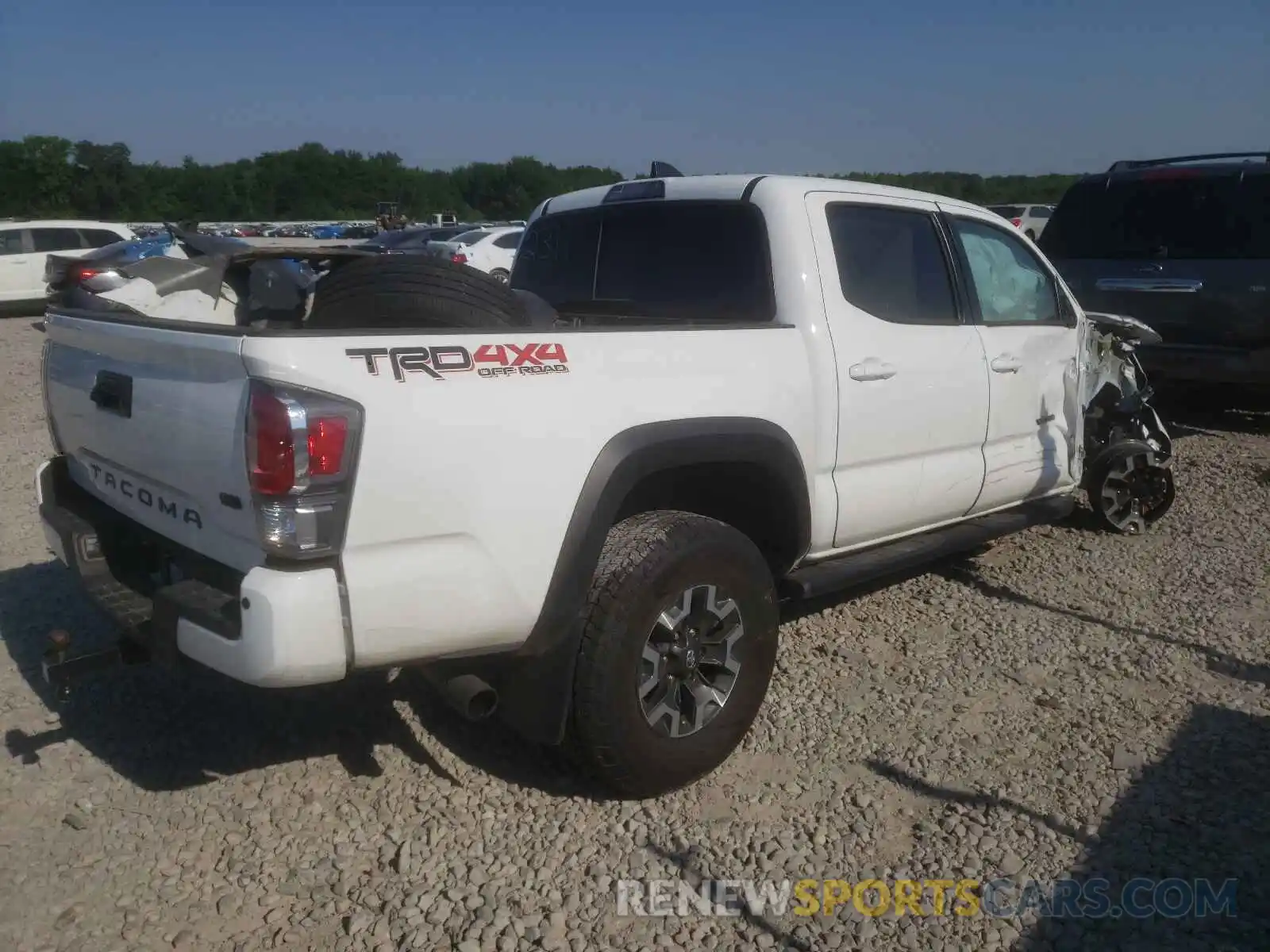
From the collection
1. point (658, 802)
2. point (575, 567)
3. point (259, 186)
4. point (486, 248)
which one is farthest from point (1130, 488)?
point (259, 186)

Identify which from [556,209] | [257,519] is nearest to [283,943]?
[257,519]

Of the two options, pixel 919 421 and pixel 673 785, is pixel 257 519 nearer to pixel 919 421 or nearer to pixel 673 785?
pixel 673 785

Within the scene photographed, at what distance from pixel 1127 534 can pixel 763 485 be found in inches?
137

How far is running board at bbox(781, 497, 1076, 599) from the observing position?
3.78 metres

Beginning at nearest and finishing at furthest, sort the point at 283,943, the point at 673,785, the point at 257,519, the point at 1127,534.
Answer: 1. the point at 257,519
2. the point at 283,943
3. the point at 673,785
4. the point at 1127,534

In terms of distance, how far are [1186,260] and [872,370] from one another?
5.22 meters

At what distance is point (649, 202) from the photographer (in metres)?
4.18

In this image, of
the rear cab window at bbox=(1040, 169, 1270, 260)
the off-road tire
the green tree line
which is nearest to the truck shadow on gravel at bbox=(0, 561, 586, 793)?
the off-road tire

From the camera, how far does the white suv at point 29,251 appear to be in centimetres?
1844

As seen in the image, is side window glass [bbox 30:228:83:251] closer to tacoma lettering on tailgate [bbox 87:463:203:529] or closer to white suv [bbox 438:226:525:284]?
white suv [bbox 438:226:525:284]

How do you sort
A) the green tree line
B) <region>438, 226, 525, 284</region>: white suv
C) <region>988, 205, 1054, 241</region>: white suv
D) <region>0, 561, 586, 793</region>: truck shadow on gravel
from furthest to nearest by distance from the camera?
1. the green tree line
2. <region>988, 205, 1054, 241</region>: white suv
3. <region>438, 226, 525, 284</region>: white suv
4. <region>0, 561, 586, 793</region>: truck shadow on gravel

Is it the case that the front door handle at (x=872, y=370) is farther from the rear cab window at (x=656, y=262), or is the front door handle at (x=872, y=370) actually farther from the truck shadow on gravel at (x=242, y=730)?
the truck shadow on gravel at (x=242, y=730)

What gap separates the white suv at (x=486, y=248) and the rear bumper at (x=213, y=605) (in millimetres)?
14662

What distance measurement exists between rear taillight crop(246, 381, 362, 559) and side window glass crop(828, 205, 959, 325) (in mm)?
2049
